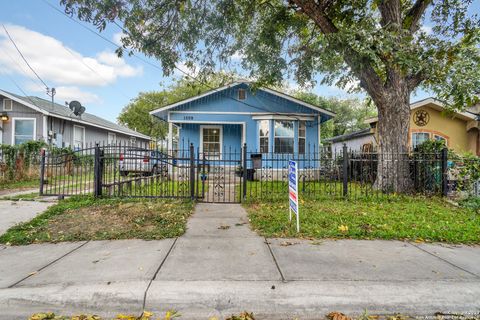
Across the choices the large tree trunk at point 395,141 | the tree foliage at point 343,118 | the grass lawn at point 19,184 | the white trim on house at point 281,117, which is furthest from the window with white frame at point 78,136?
the tree foliage at point 343,118

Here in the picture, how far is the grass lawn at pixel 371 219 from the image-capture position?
5.01 meters

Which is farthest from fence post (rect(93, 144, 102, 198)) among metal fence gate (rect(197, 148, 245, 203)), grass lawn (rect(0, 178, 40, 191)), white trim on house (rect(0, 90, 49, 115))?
white trim on house (rect(0, 90, 49, 115))

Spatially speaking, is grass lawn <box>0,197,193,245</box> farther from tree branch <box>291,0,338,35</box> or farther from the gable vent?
the gable vent

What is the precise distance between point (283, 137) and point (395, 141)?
5.94 meters

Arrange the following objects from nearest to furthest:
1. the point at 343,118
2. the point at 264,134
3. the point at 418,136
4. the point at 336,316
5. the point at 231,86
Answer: the point at 336,316
the point at 264,134
the point at 231,86
the point at 418,136
the point at 343,118

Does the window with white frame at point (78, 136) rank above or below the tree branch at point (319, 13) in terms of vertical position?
below

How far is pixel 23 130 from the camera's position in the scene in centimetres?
1556

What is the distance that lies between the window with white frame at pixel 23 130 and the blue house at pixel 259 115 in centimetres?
730

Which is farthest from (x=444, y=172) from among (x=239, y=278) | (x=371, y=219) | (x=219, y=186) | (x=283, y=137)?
(x=239, y=278)

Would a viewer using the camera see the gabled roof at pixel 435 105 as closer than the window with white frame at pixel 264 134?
Yes

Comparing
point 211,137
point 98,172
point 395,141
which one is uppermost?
point 211,137

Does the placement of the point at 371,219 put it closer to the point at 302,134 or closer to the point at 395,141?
the point at 395,141

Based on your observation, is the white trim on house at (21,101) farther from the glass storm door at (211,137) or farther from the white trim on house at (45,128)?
the glass storm door at (211,137)

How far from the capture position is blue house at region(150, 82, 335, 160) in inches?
570
